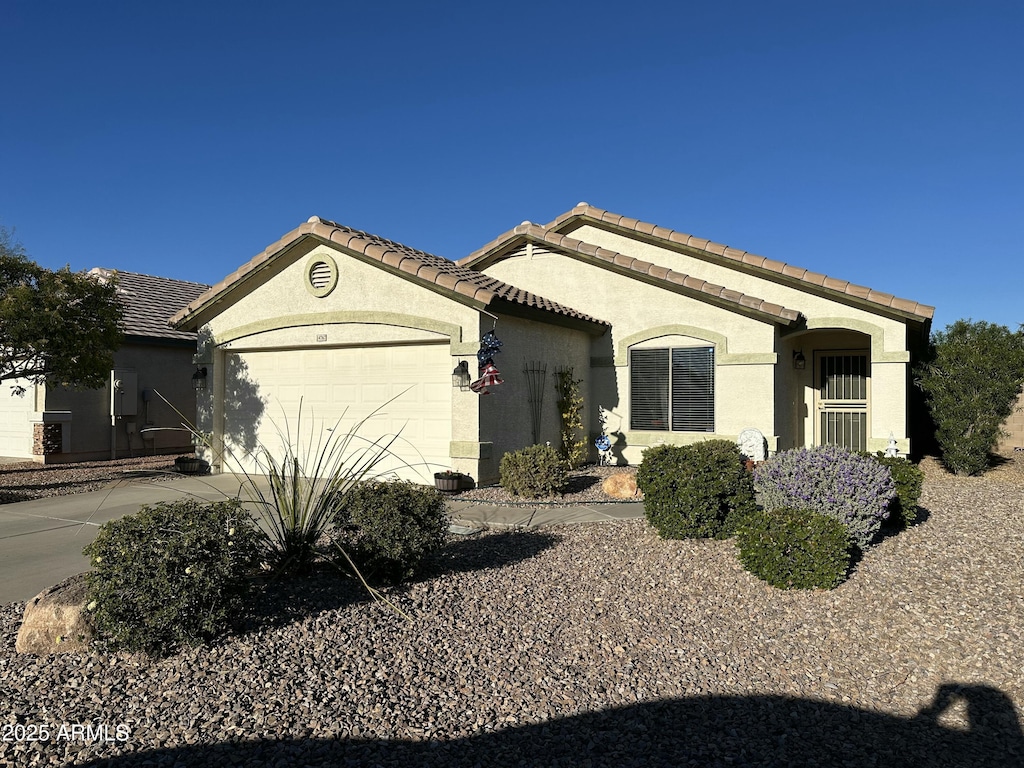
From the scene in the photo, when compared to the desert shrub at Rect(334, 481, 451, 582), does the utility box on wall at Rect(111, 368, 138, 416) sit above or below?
above

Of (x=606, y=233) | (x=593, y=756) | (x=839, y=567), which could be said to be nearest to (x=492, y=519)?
(x=839, y=567)

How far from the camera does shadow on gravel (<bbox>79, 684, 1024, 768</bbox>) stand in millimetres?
3434

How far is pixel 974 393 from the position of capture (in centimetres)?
1277

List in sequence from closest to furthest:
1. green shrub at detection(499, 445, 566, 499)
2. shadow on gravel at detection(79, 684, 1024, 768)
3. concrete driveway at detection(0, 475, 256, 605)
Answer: shadow on gravel at detection(79, 684, 1024, 768) → concrete driveway at detection(0, 475, 256, 605) → green shrub at detection(499, 445, 566, 499)

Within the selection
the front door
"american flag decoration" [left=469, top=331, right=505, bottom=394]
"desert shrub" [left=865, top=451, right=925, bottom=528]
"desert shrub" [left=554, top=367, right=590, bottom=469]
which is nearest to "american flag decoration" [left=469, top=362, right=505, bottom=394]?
"american flag decoration" [left=469, top=331, right=505, bottom=394]

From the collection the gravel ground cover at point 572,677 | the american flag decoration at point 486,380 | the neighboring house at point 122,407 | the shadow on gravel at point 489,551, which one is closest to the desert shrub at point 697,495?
the gravel ground cover at point 572,677

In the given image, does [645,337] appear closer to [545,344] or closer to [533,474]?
[545,344]

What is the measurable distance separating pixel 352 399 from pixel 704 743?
9510mm

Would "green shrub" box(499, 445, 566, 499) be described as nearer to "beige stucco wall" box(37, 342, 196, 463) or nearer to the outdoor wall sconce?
the outdoor wall sconce

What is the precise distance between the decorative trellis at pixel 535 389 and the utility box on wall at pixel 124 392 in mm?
10099

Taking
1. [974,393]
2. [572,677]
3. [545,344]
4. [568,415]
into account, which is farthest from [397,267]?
[974,393]

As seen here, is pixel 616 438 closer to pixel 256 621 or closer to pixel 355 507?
pixel 355 507

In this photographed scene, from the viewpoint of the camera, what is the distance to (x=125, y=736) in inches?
138

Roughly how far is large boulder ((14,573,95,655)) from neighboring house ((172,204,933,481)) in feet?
20.9
